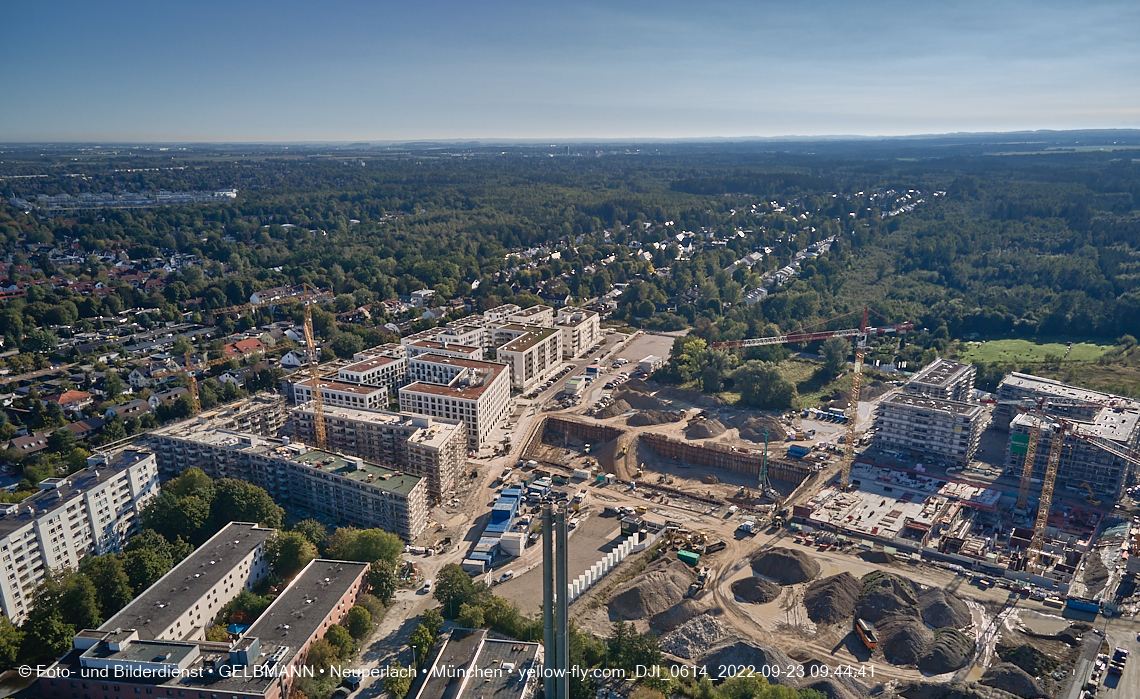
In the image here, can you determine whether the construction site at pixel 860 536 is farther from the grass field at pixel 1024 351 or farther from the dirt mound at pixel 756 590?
the grass field at pixel 1024 351

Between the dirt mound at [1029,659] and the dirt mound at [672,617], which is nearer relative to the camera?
the dirt mound at [1029,659]

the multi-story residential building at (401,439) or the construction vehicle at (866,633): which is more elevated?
the multi-story residential building at (401,439)

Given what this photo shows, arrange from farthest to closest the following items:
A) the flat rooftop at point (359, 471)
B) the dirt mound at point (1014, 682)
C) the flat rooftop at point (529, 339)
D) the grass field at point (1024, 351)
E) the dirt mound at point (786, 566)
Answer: the grass field at point (1024, 351)
the flat rooftop at point (529, 339)
the flat rooftop at point (359, 471)
the dirt mound at point (786, 566)
the dirt mound at point (1014, 682)

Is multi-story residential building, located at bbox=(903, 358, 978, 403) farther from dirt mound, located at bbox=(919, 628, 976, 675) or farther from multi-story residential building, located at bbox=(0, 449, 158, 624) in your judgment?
multi-story residential building, located at bbox=(0, 449, 158, 624)

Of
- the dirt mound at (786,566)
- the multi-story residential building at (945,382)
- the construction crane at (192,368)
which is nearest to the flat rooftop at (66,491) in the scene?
the construction crane at (192,368)

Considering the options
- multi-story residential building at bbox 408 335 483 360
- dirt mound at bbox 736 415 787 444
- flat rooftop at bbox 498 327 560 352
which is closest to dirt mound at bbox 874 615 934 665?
dirt mound at bbox 736 415 787 444

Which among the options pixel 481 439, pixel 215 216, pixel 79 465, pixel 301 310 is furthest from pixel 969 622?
pixel 215 216

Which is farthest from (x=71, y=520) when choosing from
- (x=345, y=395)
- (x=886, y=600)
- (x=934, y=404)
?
(x=934, y=404)
